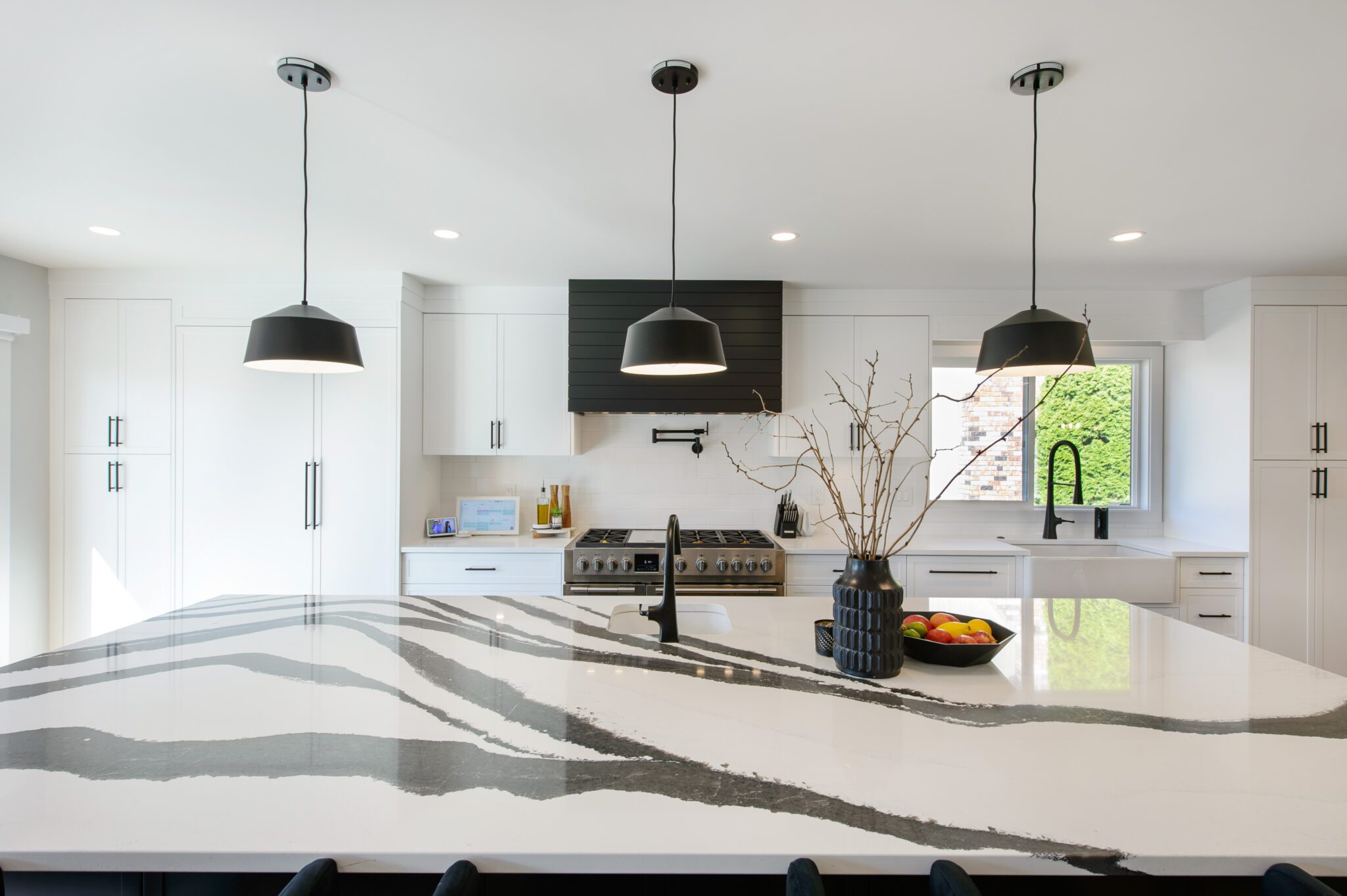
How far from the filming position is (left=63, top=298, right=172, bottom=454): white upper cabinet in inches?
129

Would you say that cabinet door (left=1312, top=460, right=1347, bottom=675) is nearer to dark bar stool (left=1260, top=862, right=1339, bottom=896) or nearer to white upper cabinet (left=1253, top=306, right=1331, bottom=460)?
white upper cabinet (left=1253, top=306, right=1331, bottom=460)

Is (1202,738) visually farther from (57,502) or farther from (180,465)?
(57,502)

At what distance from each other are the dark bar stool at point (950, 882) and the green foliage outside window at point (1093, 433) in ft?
12.2

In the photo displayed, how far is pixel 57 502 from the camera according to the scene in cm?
328

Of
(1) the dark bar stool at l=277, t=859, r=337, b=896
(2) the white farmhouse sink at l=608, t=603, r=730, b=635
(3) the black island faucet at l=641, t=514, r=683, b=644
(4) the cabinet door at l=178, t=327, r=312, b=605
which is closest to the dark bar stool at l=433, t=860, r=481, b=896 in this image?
(1) the dark bar stool at l=277, t=859, r=337, b=896

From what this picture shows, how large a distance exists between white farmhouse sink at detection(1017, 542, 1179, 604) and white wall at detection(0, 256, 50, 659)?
5.20m

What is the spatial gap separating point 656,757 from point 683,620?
3.52ft

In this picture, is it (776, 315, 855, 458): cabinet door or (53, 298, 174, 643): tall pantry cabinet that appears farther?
(776, 315, 855, 458): cabinet door

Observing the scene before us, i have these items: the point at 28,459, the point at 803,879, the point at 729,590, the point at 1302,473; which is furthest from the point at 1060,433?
the point at 28,459

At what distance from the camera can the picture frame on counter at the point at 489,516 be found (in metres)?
3.81

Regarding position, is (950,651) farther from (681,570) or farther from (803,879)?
(681,570)

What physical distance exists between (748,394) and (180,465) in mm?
3067

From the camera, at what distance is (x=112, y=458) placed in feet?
10.8

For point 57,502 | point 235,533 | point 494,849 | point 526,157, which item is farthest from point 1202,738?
point 57,502
